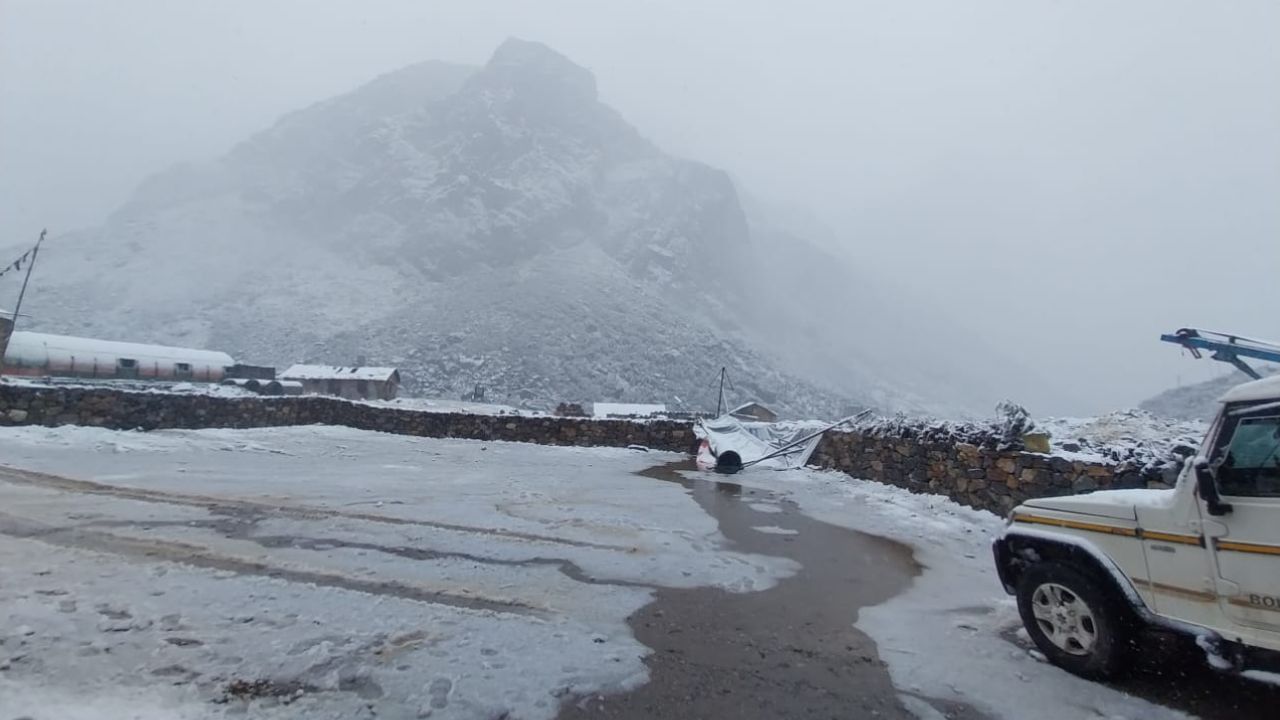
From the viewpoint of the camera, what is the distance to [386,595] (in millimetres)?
5055

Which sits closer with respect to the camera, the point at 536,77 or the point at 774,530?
the point at 774,530

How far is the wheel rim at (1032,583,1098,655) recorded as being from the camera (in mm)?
4164

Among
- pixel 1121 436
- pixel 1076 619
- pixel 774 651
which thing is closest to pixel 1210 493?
pixel 1076 619

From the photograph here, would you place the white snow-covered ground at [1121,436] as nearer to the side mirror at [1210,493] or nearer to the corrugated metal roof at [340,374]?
the side mirror at [1210,493]

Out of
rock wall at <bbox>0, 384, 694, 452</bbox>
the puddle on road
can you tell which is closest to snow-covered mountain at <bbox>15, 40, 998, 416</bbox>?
rock wall at <bbox>0, 384, 694, 452</bbox>

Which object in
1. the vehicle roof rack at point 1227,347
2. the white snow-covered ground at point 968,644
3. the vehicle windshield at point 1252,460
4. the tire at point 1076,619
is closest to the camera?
the vehicle windshield at point 1252,460

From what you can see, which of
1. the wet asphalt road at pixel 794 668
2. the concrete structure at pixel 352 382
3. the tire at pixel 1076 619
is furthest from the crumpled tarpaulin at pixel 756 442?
the concrete structure at pixel 352 382

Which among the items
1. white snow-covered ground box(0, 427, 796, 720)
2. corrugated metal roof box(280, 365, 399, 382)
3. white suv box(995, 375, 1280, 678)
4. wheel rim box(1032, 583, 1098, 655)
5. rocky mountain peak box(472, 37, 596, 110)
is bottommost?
white snow-covered ground box(0, 427, 796, 720)

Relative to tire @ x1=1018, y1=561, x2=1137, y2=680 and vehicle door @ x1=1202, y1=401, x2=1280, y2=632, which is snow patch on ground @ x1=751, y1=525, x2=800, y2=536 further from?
vehicle door @ x1=1202, y1=401, x2=1280, y2=632

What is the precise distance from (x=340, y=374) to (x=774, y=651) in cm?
7533

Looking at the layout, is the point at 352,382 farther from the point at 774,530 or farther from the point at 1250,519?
the point at 1250,519

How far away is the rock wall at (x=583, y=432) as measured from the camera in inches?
373

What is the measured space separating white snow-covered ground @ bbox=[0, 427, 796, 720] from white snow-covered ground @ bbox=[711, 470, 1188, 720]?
157 centimetres

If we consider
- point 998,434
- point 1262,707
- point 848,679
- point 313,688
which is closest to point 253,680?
point 313,688
